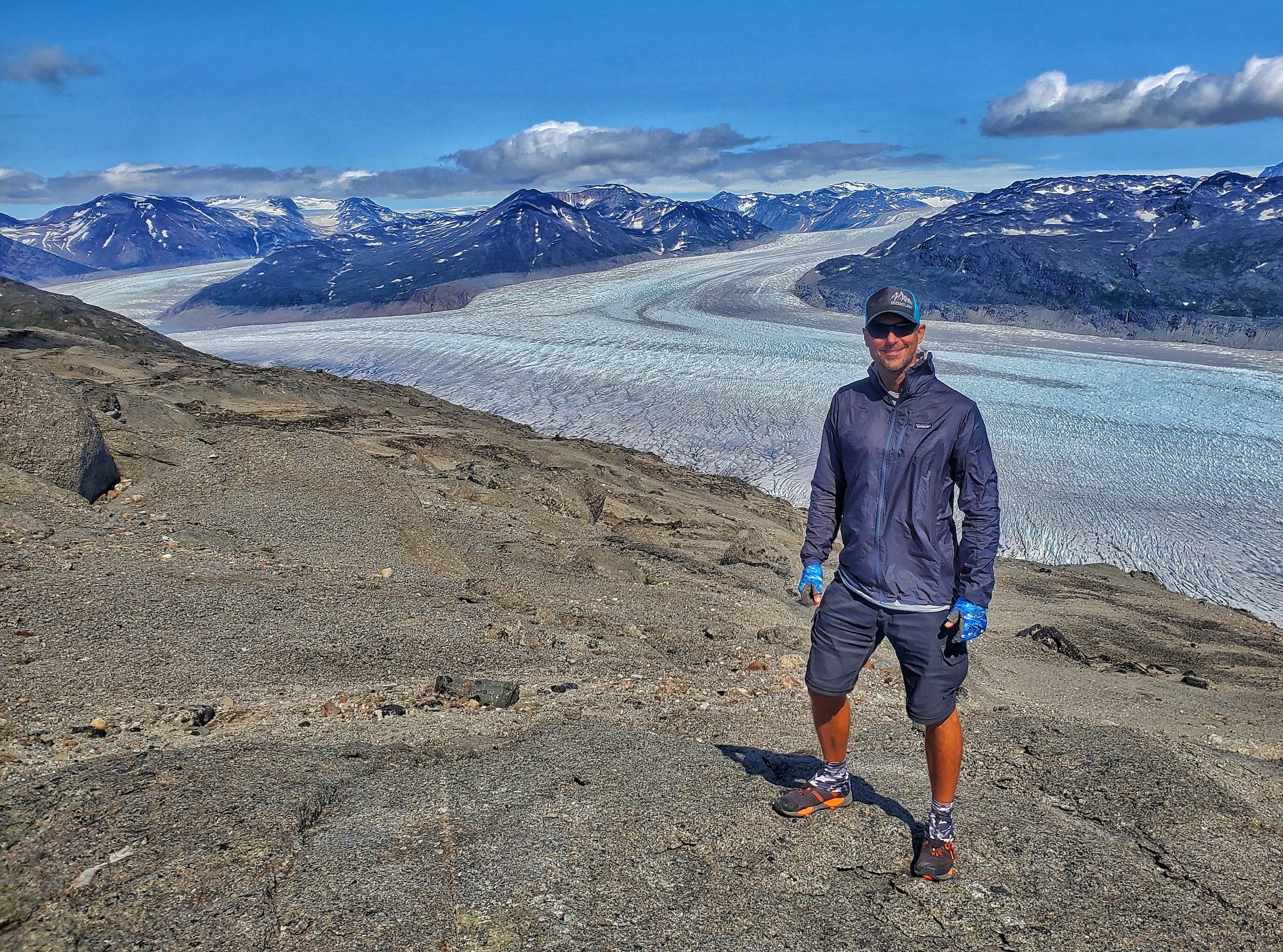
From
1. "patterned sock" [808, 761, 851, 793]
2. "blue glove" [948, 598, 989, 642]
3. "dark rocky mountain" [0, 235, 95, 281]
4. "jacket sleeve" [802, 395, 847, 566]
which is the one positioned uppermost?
"dark rocky mountain" [0, 235, 95, 281]

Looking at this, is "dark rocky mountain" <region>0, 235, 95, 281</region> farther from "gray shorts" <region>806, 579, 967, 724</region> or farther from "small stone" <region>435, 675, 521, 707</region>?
"gray shorts" <region>806, 579, 967, 724</region>

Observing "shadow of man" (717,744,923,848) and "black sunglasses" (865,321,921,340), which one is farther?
"shadow of man" (717,744,923,848)

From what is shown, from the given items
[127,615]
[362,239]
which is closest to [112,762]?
[127,615]

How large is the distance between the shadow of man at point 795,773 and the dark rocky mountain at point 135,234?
164m

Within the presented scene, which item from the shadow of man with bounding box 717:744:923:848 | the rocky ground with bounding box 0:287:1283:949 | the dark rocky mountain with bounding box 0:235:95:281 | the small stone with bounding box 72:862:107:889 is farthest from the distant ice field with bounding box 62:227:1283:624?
the dark rocky mountain with bounding box 0:235:95:281

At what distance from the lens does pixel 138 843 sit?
2.95 meters

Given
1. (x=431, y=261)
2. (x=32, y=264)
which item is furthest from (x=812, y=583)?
(x=32, y=264)

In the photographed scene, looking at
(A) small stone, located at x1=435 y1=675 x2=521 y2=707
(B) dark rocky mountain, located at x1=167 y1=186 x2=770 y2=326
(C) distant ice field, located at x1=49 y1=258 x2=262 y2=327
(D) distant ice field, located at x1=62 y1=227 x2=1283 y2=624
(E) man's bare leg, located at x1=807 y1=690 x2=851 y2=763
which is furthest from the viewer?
(C) distant ice field, located at x1=49 y1=258 x2=262 y2=327

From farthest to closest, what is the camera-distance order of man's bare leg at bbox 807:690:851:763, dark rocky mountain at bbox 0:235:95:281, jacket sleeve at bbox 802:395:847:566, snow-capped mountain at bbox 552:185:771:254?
dark rocky mountain at bbox 0:235:95:281
snow-capped mountain at bbox 552:185:771:254
man's bare leg at bbox 807:690:851:763
jacket sleeve at bbox 802:395:847:566

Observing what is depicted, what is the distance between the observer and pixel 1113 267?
51.2 meters

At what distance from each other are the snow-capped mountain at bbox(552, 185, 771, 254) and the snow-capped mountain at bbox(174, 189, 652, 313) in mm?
6748

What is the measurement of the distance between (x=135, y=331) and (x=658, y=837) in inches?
1031

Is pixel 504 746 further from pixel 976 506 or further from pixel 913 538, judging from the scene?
pixel 976 506

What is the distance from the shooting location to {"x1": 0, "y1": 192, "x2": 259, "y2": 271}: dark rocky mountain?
150125 mm
